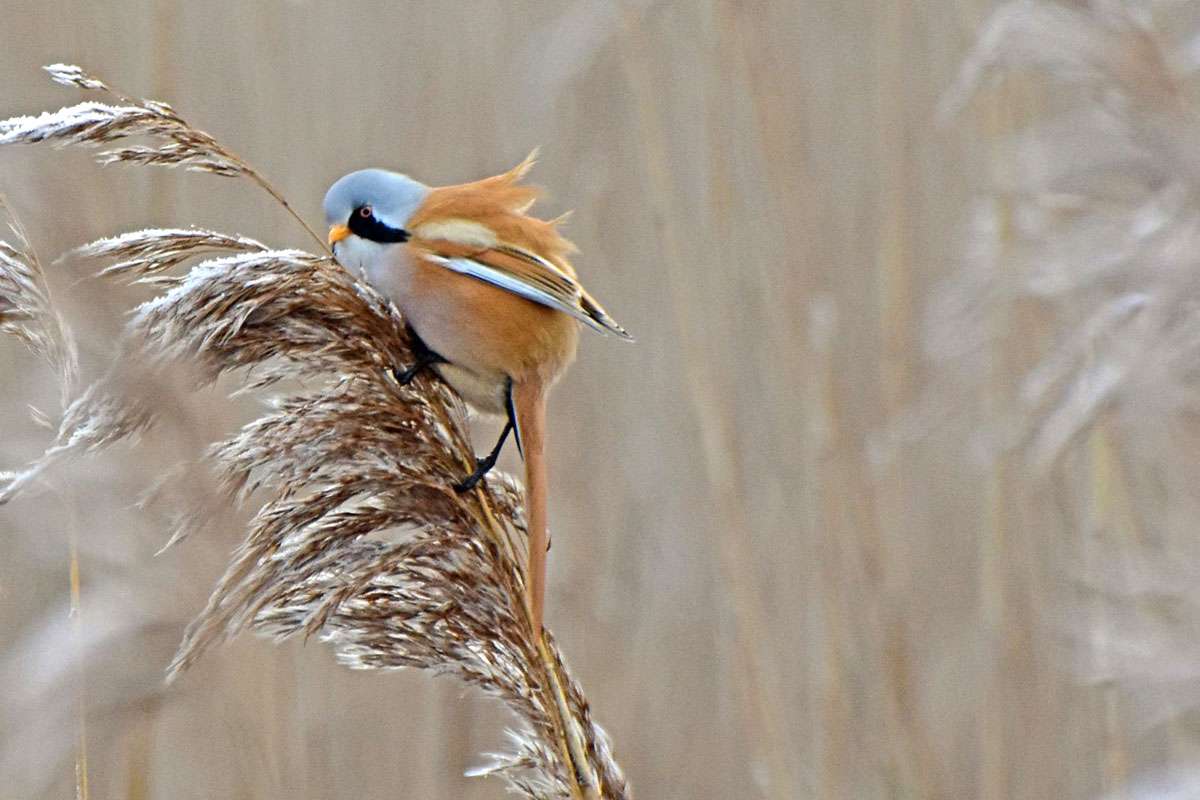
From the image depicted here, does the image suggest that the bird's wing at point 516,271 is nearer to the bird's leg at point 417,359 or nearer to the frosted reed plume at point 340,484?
the bird's leg at point 417,359

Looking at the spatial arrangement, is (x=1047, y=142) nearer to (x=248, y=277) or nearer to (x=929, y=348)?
(x=929, y=348)

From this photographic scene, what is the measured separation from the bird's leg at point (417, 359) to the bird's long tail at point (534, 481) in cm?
14

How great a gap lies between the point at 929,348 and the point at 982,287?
0.16 m

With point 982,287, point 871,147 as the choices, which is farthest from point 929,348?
point 871,147

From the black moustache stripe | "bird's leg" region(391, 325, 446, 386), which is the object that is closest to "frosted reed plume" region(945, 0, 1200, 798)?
"bird's leg" region(391, 325, 446, 386)

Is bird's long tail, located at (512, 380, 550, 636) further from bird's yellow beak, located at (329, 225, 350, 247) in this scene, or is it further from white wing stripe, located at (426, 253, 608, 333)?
bird's yellow beak, located at (329, 225, 350, 247)

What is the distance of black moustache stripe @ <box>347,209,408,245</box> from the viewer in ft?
5.66

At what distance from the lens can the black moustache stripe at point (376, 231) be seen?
5.66ft

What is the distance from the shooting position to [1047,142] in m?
1.17

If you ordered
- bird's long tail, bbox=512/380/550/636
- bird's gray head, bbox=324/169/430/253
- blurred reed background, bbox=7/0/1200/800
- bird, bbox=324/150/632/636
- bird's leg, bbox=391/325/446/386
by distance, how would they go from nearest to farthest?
blurred reed background, bbox=7/0/1200/800
bird's long tail, bbox=512/380/550/636
bird's leg, bbox=391/325/446/386
bird, bbox=324/150/632/636
bird's gray head, bbox=324/169/430/253

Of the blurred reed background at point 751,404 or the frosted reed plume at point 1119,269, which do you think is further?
the blurred reed background at point 751,404

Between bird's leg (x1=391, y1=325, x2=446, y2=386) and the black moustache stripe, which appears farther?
the black moustache stripe

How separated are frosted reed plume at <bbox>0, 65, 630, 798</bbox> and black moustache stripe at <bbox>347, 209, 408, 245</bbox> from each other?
15.6 inches

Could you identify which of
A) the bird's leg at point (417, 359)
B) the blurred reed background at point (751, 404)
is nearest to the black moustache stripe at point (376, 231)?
the bird's leg at point (417, 359)
